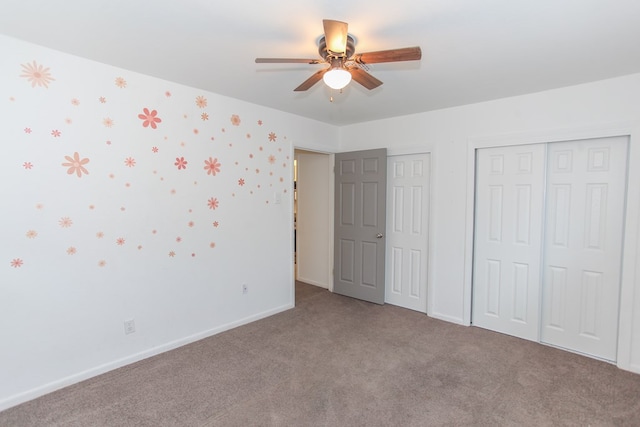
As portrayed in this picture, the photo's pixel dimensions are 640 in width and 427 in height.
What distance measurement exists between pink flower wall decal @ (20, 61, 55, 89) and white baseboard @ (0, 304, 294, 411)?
207 centimetres

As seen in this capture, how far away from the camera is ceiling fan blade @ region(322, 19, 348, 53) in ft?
5.10

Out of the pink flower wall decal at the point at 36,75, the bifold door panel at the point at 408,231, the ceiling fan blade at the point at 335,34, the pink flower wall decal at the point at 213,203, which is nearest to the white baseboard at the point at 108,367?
the pink flower wall decal at the point at 213,203

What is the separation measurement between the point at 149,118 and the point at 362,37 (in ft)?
6.15

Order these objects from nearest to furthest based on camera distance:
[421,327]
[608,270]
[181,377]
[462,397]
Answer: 1. [462,397]
2. [181,377]
3. [608,270]
4. [421,327]

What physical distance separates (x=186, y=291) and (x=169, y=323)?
0.30 meters

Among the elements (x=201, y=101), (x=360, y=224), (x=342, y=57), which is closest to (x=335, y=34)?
(x=342, y=57)

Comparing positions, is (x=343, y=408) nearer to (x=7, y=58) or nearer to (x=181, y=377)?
(x=181, y=377)

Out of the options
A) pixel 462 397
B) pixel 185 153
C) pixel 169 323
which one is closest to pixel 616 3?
pixel 462 397

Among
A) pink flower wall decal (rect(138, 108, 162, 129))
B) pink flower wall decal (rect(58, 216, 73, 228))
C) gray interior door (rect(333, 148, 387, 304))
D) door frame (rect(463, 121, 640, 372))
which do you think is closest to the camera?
pink flower wall decal (rect(58, 216, 73, 228))

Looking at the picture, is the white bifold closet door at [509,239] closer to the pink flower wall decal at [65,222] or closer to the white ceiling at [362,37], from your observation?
the white ceiling at [362,37]

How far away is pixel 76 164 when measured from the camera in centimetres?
241

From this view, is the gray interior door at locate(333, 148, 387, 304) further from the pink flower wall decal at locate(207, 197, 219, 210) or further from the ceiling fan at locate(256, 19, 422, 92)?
the ceiling fan at locate(256, 19, 422, 92)

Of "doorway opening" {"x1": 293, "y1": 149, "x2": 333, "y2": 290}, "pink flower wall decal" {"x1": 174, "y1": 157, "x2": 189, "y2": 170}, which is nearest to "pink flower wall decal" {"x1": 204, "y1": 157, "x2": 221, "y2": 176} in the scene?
"pink flower wall decal" {"x1": 174, "y1": 157, "x2": 189, "y2": 170}

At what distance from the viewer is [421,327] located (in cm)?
351
